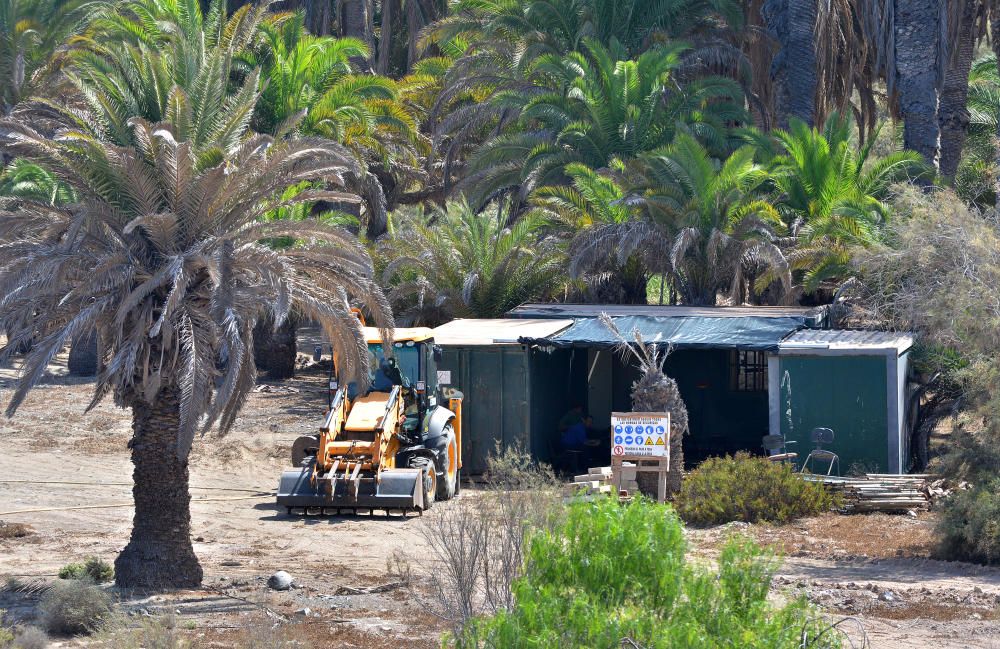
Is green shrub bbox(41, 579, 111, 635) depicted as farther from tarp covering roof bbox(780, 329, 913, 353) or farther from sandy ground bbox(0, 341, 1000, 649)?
tarp covering roof bbox(780, 329, 913, 353)

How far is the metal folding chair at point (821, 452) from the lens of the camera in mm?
17844

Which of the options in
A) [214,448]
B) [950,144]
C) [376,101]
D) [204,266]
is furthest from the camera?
[376,101]

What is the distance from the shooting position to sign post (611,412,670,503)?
16.7 metres

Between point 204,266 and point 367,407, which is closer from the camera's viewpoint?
point 204,266

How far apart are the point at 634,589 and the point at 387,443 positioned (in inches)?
389

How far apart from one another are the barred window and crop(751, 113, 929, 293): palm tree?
7.04 feet

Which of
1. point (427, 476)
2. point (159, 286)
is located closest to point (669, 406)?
point (427, 476)

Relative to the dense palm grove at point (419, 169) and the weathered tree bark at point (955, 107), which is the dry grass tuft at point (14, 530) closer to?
the dense palm grove at point (419, 169)

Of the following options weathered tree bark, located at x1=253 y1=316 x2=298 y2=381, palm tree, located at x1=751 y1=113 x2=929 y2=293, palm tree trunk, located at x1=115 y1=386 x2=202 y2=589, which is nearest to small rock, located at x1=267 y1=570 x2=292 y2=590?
palm tree trunk, located at x1=115 y1=386 x2=202 y2=589

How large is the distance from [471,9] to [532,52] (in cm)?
447

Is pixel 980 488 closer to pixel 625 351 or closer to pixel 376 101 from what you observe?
pixel 625 351

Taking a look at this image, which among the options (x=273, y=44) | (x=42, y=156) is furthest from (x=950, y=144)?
(x=42, y=156)

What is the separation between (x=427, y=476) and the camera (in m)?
16.6

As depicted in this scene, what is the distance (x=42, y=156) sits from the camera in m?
12.7
